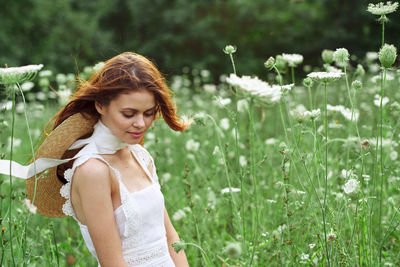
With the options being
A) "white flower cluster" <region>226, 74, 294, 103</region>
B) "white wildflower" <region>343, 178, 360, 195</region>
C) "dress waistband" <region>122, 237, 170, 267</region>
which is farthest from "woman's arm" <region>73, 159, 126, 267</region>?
"white wildflower" <region>343, 178, 360, 195</region>

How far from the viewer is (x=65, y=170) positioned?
1.54 metres

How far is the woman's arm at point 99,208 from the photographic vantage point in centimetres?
133

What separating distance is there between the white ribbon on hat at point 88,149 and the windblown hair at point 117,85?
0.33 ft

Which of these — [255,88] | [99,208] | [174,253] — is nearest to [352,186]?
[255,88]

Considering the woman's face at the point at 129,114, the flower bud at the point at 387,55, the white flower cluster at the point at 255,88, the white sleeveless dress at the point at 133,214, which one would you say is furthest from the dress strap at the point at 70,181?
the flower bud at the point at 387,55

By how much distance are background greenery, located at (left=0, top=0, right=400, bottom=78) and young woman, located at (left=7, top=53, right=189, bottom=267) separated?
11163 millimetres

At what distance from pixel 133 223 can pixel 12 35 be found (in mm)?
13128

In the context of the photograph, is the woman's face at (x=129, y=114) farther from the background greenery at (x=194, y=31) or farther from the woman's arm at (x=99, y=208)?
the background greenery at (x=194, y=31)

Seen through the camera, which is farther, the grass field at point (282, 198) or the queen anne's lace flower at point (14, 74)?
the grass field at point (282, 198)

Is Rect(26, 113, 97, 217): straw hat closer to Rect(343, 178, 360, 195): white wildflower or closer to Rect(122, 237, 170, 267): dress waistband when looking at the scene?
Rect(122, 237, 170, 267): dress waistband

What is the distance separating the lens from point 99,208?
1.33m

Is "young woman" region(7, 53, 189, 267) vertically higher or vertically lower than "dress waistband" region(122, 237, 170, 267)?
higher

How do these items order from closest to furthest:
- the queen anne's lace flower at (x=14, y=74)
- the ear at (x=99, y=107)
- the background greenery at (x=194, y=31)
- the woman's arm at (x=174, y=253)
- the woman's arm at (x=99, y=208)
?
the queen anne's lace flower at (x=14, y=74) < the woman's arm at (x=99, y=208) < the ear at (x=99, y=107) < the woman's arm at (x=174, y=253) < the background greenery at (x=194, y=31)

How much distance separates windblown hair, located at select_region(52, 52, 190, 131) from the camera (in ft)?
4.65
